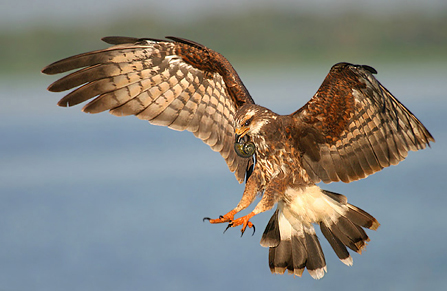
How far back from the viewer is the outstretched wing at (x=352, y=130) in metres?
6.15

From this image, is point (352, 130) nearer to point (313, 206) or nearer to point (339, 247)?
point (313, 206)

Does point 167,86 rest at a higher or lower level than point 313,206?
higher

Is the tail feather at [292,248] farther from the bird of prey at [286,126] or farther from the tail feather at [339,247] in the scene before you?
the tail feather at [339,247]

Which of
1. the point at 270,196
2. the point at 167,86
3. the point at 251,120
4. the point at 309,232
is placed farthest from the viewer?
the point at 167,86

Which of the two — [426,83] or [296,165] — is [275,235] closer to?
[296,165]

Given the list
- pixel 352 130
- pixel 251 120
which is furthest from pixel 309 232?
pixel 251 120

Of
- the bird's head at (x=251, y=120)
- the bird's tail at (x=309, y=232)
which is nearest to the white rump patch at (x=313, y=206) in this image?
the bird's tail at (x=309, y=232)

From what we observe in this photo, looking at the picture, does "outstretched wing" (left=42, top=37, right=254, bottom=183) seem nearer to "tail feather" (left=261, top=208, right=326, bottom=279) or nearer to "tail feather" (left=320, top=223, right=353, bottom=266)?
"tail feather" (left=261, top=208, right=326, bottom=279)

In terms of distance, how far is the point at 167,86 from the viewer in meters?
6.83

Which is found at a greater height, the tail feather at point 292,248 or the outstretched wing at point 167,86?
the outstretched wing at point 167,86

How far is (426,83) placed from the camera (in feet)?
84.8

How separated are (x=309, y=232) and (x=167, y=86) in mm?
2106

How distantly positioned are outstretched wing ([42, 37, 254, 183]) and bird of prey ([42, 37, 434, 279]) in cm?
1

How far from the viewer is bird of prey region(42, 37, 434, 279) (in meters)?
6.17
